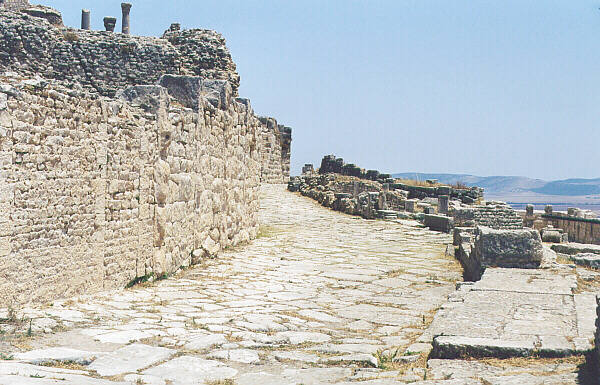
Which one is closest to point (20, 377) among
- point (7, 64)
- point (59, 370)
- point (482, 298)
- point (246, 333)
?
point (59, 370)

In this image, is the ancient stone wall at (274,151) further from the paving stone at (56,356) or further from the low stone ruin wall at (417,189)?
the paving stone at (56,356)

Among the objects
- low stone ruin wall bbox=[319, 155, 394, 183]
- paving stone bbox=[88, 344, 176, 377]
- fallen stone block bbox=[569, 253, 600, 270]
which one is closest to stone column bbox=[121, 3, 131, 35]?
low stone ruin wall bbox=[319, 155, 394, 183]

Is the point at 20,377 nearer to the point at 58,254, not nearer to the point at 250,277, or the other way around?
the point at 58,254

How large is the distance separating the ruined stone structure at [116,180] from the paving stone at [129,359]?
52.8 inches

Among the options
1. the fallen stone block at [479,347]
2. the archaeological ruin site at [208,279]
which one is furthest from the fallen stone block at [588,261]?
the fallen stone block at [479,347]

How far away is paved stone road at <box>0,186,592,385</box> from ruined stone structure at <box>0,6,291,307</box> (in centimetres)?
32

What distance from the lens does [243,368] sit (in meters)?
4.14

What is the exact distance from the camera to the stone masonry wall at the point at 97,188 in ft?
16.8

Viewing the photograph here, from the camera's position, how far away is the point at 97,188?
6.25 m

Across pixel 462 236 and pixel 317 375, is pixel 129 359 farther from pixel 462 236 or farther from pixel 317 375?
pixel 462 236

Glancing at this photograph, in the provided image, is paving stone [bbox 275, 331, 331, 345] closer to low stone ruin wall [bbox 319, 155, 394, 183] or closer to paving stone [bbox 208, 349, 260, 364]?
paving stone [bbox 208, 349, 260, 364]

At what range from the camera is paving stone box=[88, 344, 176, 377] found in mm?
3896

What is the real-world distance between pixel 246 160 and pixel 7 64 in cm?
1091

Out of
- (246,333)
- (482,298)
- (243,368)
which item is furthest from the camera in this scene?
(482,298)
